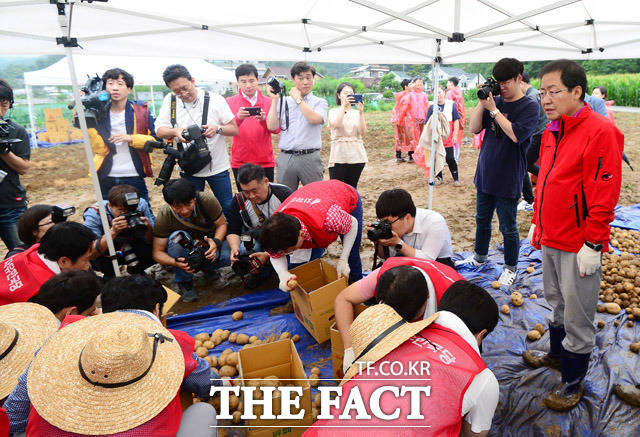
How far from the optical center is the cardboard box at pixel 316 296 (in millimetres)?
2447

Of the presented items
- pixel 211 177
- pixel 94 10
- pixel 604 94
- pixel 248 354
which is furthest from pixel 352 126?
pixel 604 94

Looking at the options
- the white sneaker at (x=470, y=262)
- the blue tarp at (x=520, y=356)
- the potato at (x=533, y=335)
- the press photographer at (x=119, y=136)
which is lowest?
the blue tarp at (x=520, y=356)

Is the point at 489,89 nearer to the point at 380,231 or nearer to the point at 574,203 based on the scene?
the point at 574,203

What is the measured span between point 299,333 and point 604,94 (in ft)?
20.0

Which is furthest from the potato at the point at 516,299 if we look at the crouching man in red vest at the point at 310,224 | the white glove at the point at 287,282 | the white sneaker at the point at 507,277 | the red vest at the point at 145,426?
the red vest at the point at 145,426

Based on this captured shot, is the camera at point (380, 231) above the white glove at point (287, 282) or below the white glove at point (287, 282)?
above

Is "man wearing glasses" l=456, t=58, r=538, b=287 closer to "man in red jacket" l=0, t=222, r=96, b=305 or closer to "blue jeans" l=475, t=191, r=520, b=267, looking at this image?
"blue jeans" l=475, t=191, r=520, b=267

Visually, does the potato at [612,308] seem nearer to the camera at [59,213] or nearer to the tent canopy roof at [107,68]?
the camera at [59,213]

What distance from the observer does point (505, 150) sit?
3029mm

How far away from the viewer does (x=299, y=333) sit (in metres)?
2.84

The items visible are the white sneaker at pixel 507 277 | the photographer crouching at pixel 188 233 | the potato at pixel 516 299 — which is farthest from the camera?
the white sneaker at pixel 507 277

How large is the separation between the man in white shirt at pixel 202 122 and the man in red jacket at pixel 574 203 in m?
2.77

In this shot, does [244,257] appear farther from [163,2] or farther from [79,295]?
[163,2]

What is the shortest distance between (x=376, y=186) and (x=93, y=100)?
16.4ft
